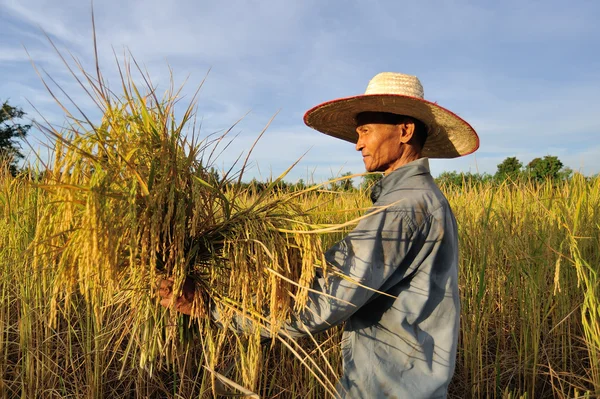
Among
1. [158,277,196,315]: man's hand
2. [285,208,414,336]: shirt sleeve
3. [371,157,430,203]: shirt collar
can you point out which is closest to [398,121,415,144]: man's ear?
[371,157,430,203]: shirt collar

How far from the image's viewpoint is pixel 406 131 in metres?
1.46

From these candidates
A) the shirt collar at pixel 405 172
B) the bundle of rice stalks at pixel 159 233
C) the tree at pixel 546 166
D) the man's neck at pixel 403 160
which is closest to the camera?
the bundle of rice stalks at pixel 159 233

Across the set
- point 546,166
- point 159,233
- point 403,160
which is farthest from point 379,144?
point 546,166

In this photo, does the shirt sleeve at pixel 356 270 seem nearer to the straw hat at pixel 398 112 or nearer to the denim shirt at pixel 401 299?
the denim shirt at pixel 401 299

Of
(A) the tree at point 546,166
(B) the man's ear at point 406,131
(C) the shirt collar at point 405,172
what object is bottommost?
(C) the shirt collar at point 405,172

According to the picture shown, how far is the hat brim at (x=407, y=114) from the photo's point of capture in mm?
1457

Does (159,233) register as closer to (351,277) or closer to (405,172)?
(351,277)

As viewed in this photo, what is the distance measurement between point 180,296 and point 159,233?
0.60 ft

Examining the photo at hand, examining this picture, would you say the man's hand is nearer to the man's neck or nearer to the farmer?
the farmer

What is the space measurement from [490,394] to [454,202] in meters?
1.59

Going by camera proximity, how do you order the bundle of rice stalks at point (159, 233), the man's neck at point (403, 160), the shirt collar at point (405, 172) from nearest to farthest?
1. the bundle of rice stalks at point (159, 233)
2. the shirt collar at point (405, 172)
3. the man's neck at point (403, 160)

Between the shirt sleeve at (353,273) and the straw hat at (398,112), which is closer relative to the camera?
the shirt sleeve at (353,273)

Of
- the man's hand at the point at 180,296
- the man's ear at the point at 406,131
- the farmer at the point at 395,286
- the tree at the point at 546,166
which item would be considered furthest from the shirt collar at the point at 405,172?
the tree at the point at 546,166

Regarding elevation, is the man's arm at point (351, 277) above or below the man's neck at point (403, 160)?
below
